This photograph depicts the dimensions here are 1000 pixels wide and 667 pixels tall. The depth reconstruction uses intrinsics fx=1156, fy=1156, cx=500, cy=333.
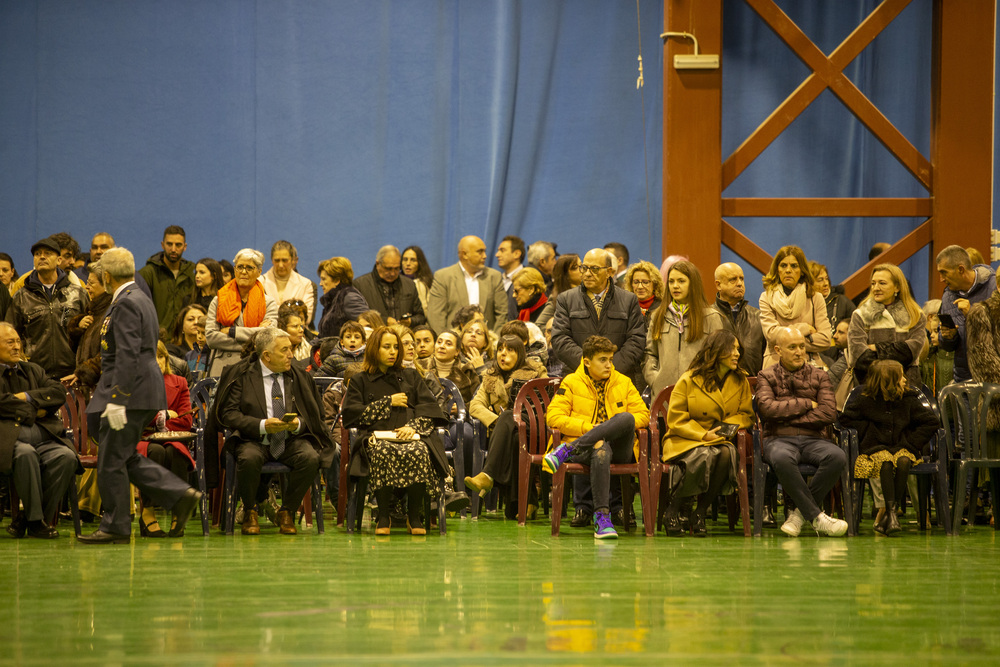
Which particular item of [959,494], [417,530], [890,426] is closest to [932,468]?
[959,494]

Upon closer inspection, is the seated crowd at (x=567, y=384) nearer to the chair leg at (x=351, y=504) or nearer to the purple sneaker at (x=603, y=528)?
the purple sneaker at (x=603, y=528)

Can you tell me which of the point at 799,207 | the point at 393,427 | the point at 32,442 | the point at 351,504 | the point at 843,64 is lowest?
the point at 351,504

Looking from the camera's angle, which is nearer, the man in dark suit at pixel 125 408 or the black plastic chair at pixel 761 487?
the man in dark suit at pixel 125 408

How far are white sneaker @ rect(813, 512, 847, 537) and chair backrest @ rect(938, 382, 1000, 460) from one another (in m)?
0.85

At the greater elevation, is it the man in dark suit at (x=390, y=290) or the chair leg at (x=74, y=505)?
the man in dark suit at (x=390, y=290)

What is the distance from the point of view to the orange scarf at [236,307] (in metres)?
7.64

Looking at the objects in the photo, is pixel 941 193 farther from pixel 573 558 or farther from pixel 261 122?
pixel 261 122

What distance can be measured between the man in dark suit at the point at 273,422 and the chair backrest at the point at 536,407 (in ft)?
3.87

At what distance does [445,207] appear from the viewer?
11180 millimetres

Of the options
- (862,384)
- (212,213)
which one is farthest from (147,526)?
(212,213)

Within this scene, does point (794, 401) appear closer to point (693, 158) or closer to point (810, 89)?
point (693, 158)

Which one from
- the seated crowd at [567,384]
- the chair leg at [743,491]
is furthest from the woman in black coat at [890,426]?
the chair leg at [743,491]

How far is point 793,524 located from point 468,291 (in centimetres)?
361

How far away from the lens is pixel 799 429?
6.45 metres
